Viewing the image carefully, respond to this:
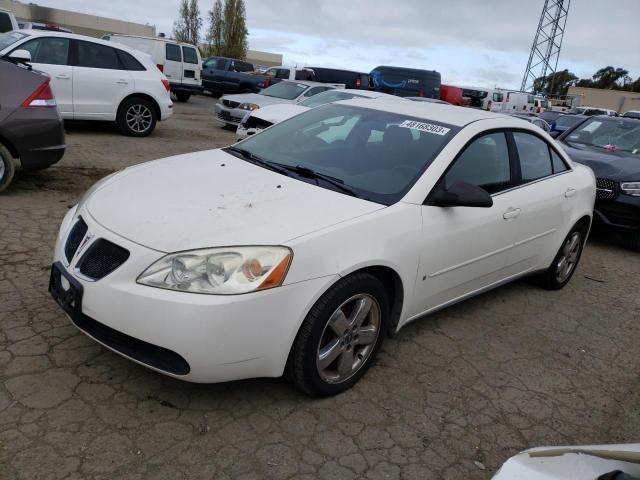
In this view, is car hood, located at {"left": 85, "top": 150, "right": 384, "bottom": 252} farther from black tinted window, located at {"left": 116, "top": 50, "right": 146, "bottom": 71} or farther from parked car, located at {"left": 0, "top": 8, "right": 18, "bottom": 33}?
parked car, located at {"left": 0, "top": 8, "right": 18, "bottom": 33}

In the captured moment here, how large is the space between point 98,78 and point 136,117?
108cm

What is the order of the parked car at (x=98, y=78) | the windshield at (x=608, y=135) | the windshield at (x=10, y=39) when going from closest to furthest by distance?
the windshield at (x=608, y=135) < the windshield at (x=10, y=39) < the parked car at (x=98, y=78)

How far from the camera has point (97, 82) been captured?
9.20 metres

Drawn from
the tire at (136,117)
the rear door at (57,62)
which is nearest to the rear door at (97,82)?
the rear door at (57,62)

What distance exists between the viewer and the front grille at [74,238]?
2838 millimetres

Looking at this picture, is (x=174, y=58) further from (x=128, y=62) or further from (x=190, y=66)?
(x=128, y=62)

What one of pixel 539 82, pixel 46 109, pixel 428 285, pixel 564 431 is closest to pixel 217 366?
pixel 428 285

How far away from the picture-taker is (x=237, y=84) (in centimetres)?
2206

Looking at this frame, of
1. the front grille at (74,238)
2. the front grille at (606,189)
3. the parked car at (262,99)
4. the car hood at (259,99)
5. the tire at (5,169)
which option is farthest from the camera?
the parked car at (262,99)

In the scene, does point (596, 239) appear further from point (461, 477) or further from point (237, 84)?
point (237, 84)

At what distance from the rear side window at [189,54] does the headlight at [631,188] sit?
1565cm

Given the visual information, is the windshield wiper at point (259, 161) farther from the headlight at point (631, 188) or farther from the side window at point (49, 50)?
the side window at point (49, 50)

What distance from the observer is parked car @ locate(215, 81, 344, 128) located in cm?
1260

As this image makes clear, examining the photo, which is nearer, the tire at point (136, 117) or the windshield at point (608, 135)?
the windshield at point (608, 135)
